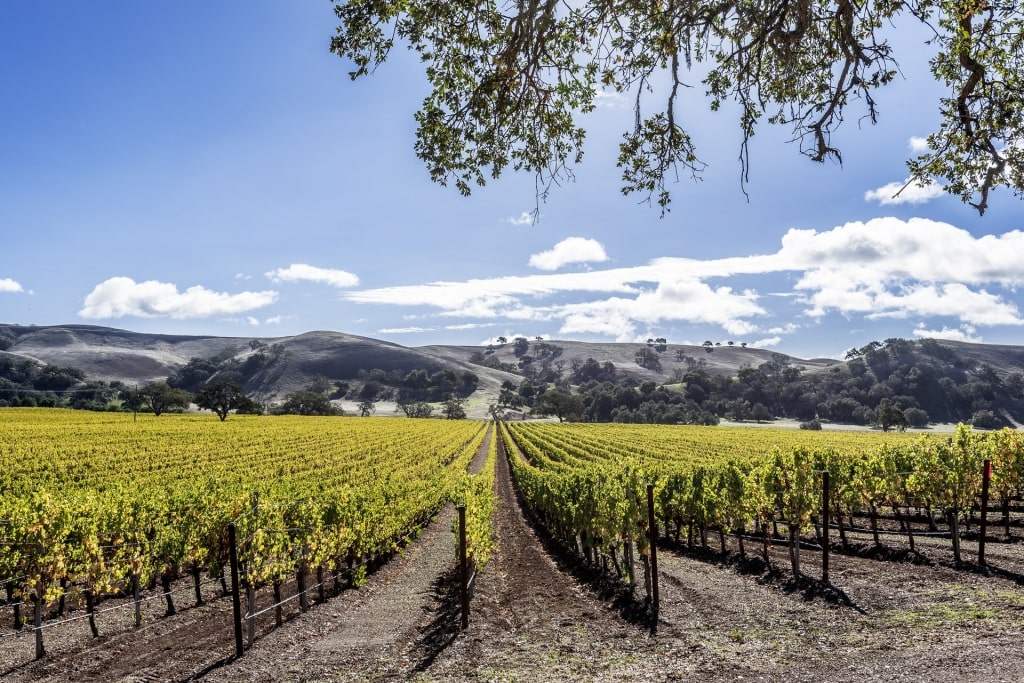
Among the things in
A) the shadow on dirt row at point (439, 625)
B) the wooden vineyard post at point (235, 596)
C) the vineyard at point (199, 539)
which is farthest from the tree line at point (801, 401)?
the wooden vineyard post at point (235, 596)

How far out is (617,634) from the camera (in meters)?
9.59

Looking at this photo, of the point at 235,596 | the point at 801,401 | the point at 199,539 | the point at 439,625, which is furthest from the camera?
the point at 801,401

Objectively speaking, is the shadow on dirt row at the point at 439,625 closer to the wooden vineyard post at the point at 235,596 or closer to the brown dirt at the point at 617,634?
the brown dirt at the point at 617,634

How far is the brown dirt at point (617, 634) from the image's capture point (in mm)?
7773

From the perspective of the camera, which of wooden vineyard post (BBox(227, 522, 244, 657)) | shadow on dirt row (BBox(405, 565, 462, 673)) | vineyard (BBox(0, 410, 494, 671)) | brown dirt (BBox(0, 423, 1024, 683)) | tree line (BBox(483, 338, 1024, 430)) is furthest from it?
tree line (BBox(483, 338, 1024, 430))

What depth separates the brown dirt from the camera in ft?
25.5

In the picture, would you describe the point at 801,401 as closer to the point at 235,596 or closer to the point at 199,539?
the point at 199,539

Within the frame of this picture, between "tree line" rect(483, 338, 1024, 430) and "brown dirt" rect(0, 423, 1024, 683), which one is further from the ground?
"brown dirt" rect(0, 423, 1024, 683)

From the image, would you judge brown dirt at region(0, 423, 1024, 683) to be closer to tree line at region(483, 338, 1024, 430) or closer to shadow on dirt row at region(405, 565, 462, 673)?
shadow on dirt row at region(405, 565, 462, 673)

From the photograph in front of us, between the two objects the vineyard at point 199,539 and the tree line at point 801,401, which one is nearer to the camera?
the vineyard at point 199,539

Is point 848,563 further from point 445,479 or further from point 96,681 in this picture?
point 445,479

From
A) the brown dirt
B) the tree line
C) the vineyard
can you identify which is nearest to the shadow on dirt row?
the brown dirt

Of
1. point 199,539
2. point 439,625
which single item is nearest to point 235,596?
point 439,625

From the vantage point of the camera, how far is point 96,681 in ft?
29.1
